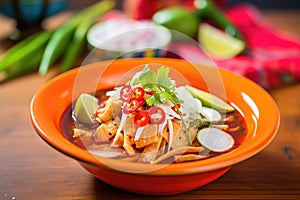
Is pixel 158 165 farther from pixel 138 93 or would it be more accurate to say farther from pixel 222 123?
pixel 222 123

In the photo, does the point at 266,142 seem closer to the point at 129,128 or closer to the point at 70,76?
the point at 129,128

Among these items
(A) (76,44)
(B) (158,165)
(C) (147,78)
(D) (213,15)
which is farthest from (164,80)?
(D) (213,15)

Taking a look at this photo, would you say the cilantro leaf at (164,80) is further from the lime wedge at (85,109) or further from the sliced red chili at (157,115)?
the lime wedge at (85,109)

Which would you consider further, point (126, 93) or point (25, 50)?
point (25, 50)

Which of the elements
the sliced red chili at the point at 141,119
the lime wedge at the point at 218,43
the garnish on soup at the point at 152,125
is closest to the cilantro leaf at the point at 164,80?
the garnish on soup at the point at 152,125

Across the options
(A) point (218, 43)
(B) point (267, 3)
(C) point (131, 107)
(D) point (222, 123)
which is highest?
(C) point (131, 107)

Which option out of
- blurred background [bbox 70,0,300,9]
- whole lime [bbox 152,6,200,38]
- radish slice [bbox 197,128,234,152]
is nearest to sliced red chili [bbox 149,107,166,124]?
radish slice [bbox 197,128,234,152]

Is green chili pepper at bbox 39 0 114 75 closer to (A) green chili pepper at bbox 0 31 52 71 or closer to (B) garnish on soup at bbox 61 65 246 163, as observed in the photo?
(A) green chili pepper at bbox 0 31 52 71
